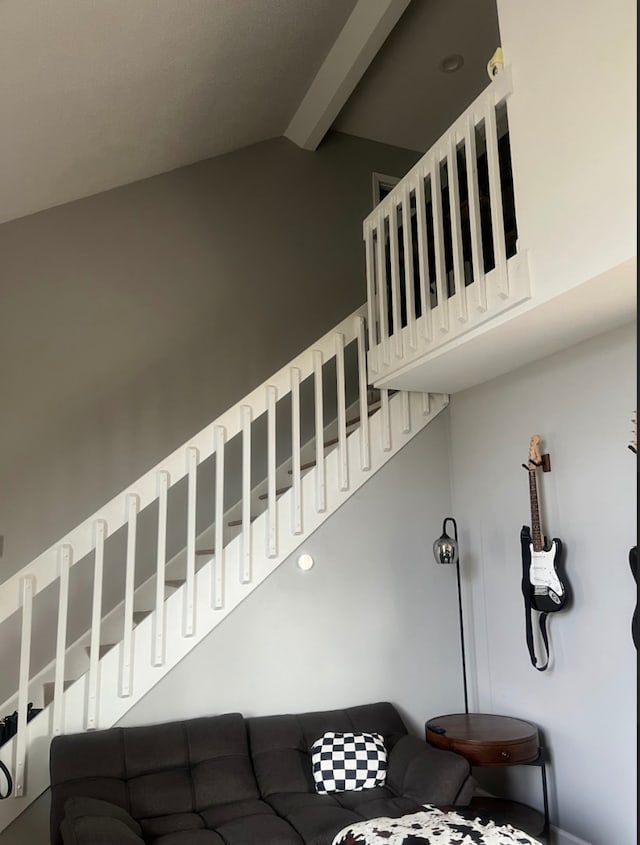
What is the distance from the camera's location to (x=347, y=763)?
9.46ft

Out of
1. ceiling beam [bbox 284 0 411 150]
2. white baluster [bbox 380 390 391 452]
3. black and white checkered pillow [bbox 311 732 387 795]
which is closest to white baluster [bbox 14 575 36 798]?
black and white checkered pillow [bbox 311 732 387 795]

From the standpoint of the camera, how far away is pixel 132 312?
4.24 metres

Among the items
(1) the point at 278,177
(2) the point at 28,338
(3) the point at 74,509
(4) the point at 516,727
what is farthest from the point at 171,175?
(4) the point at 516,727

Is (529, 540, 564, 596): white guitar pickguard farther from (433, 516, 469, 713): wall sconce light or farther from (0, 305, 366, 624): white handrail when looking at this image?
(0, 305, 366, 624): white handrail

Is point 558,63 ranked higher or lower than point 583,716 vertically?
higher

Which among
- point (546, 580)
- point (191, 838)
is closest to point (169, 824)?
point (191, 838)

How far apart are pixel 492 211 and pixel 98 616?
8.02ft

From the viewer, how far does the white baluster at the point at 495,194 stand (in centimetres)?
260

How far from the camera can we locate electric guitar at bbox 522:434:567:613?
298 cm

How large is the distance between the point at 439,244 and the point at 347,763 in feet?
7.87

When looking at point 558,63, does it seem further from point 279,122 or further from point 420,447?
point 279,122

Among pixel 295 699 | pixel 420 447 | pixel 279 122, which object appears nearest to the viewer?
pixel 295 699

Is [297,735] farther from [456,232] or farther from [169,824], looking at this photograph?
[456,232]

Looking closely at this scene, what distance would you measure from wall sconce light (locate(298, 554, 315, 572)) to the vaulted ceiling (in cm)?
251
